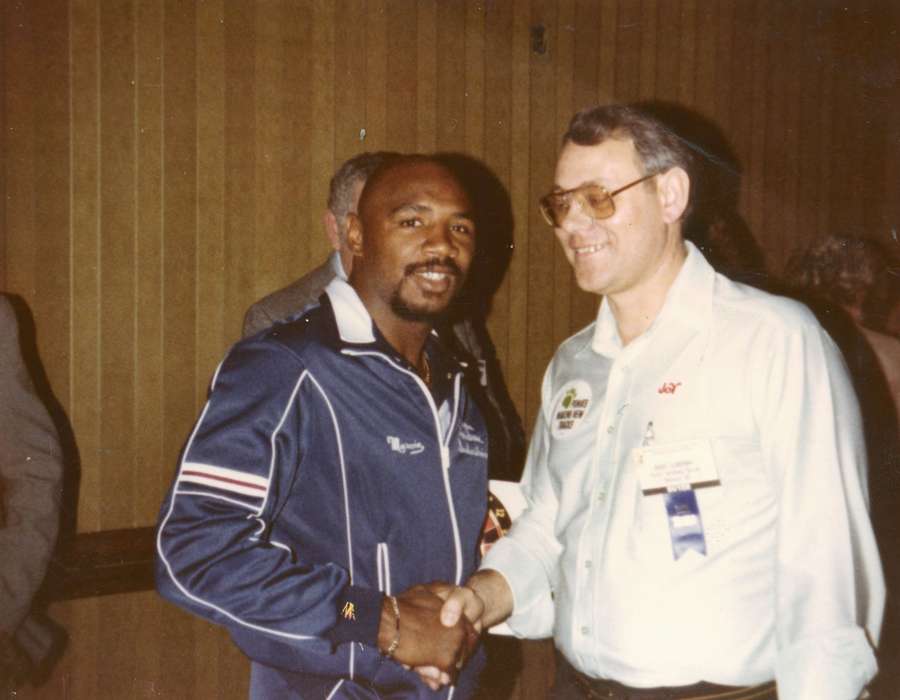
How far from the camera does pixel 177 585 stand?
2096 mm

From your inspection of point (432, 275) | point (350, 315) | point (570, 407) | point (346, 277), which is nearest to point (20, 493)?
point (350, 315)

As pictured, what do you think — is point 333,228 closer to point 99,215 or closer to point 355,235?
point 99,215

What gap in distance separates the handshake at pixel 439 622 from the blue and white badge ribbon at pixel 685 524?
25.7 inches

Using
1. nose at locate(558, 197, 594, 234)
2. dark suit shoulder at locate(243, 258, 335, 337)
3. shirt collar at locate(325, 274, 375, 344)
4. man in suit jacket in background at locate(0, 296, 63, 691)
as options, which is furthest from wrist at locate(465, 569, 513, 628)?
dark suit shoulder at locate(243, 258, 335, 337)

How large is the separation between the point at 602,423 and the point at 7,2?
3.27m

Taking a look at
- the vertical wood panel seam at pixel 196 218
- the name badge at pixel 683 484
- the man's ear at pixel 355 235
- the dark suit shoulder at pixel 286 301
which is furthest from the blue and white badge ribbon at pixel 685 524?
the vertical wood panel seam at pixel 196 218

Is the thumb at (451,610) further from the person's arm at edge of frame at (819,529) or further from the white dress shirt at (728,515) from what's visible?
the person's arm at edge of frame at (819,529)

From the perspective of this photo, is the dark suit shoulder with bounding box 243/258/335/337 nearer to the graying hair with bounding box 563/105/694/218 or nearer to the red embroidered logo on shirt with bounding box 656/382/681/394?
the graying hair with bounding box 563/105/694/218

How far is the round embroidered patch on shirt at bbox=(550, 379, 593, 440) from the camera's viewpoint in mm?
2416

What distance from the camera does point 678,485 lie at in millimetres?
2020

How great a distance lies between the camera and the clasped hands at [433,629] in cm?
221

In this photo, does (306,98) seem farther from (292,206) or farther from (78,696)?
(78,696)

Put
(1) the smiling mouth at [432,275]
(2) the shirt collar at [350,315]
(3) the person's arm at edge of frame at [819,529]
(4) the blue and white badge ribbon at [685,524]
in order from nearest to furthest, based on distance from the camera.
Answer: (3) the person's arm at edge of frame at [819,529], (4) the blue and white badge ribbon at [685,524], (2) the shirt collar at [350,315], (1) the smiling mouth at [432,275]

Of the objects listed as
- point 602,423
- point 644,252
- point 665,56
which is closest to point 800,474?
point 602,423
